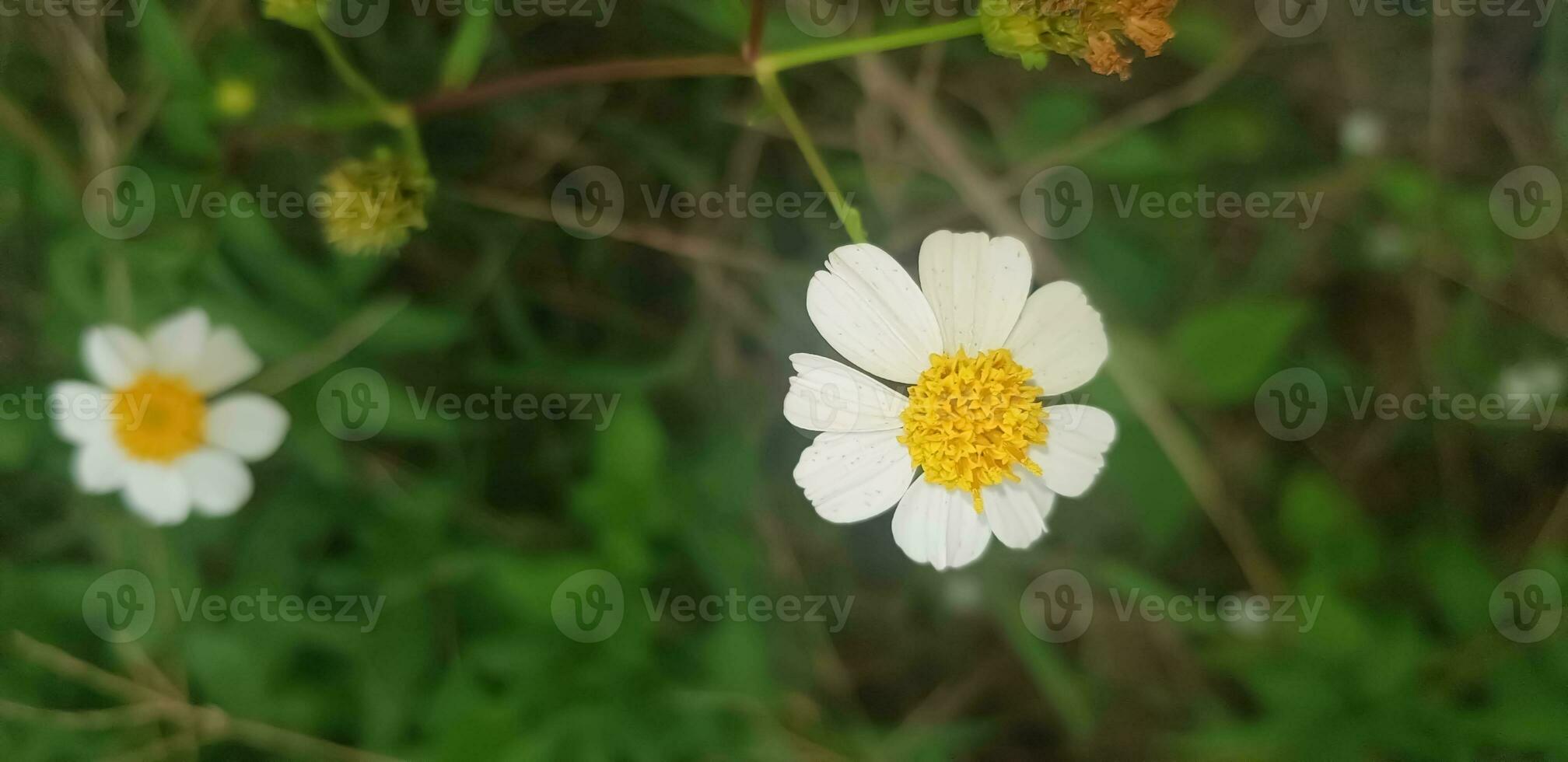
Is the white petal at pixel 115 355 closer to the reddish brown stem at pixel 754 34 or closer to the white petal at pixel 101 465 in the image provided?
the white petal at pixel 101 465

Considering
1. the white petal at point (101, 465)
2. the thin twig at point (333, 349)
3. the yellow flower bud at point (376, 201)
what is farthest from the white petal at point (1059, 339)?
the white petal at point (101, 465)

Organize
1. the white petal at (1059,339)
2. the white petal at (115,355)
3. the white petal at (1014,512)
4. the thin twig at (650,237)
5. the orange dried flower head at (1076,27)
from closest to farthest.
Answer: the orange dried flower head at (1076,27) < the white petal at (1059,339) < the white petal at (1014,512) < the white petal at (115,355) < the thin twig at (650,237)

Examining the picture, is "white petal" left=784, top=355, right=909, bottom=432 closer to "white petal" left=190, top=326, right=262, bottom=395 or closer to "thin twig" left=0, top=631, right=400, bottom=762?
"white petal" left=190, top=326, right=262, bottom=395

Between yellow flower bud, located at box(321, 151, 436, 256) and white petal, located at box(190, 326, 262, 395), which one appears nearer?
yellow flower bud, located at box(321, 151, 436, 256)

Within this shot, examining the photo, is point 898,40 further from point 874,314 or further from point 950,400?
point 950,400

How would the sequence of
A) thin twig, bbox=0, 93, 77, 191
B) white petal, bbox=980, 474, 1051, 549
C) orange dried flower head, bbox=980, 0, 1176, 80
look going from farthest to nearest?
thin twig, bbox=0, 93, 77, 191 → white petal, bbox=980, 474, 1051, 549 → orange dried flower head, bbox=980, 0, 1176, 80

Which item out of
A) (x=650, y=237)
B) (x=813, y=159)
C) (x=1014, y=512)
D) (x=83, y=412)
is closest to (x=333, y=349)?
(x=83, y=412)

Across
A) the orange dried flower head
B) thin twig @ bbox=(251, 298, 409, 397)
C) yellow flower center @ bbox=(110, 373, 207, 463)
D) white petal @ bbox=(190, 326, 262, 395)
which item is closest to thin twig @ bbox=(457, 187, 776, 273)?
thin twig @ bbox=(251, 298, 409, 397)

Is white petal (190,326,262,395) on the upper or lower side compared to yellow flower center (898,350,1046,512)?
upper
